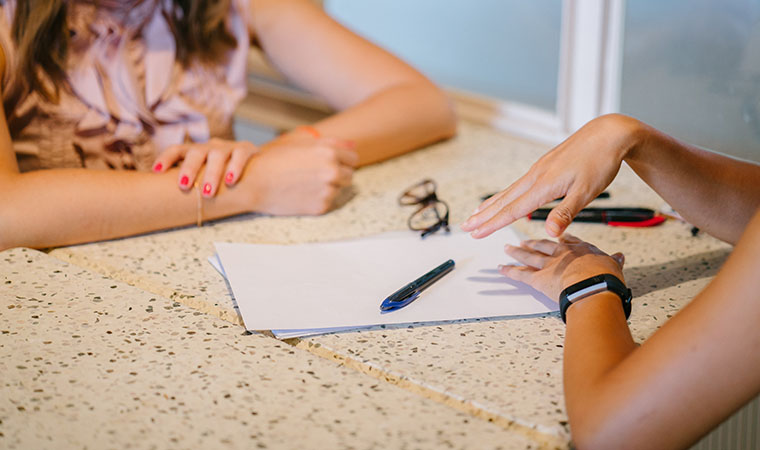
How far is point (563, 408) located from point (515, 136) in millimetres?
947

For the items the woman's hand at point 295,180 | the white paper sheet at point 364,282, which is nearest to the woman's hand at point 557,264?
the white paper sheet at point 364,282

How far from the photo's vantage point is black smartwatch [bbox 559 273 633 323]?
29.2 inches

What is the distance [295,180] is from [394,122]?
278 mm

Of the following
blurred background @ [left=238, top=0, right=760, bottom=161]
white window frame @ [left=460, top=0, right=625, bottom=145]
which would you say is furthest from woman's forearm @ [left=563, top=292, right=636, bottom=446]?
white window frame @ [left=460, top=0, right=625, bottom=145]

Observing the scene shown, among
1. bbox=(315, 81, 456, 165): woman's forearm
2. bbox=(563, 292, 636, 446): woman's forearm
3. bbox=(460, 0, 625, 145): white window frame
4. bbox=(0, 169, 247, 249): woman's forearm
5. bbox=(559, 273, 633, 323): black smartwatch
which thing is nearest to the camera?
bbox=(563, 292, 636, 446): woman's forearm

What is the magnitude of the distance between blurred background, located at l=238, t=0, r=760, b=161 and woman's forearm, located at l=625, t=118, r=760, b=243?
36cm

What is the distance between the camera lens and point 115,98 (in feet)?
3.87

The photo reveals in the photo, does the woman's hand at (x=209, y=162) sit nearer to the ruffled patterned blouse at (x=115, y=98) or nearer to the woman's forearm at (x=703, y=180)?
the ruffled patterned blouse at (x=115, y=98)

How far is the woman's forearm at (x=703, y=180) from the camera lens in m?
0.82

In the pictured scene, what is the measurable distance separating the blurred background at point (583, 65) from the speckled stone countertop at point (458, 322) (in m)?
0.16

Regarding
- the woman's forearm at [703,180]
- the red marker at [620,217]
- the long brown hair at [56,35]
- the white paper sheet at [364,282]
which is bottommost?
the red marker at [620,217]

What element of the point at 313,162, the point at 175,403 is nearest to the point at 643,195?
the point at 313,162

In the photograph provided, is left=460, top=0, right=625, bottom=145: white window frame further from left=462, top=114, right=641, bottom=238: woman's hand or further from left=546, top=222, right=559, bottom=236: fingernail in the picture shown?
left=546, top=222, right=559, bottom=236: fingernail

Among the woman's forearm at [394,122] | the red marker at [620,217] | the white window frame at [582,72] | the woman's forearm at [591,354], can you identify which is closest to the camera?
the woman's forearm at [591,354]
